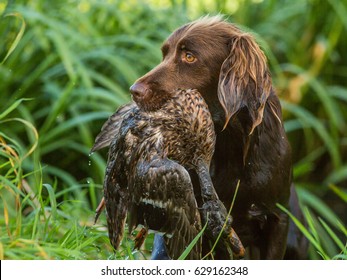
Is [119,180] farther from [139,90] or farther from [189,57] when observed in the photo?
[189,57]

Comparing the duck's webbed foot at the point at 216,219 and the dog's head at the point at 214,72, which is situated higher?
the dog's head at the point at 214,72

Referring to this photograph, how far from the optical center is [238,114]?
131 inches

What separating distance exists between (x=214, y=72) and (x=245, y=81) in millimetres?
163

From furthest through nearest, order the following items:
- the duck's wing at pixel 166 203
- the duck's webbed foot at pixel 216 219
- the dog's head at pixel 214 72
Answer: the dog's head at pixel 214 72
the duck's webbed foot at pixel 216 219
the duck's wing at pixel 166 203

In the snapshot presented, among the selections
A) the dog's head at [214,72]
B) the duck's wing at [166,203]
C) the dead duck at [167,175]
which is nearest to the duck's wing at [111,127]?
the dog's head at [214,72]

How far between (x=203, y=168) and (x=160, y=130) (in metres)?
0.22

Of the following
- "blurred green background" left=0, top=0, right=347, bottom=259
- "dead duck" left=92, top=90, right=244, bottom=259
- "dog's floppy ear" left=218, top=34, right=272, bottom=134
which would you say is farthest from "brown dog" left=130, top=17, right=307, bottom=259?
"blurred green background" left=0, top=0, right=347, bottom=259

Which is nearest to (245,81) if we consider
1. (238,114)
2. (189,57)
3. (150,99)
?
(238,114)

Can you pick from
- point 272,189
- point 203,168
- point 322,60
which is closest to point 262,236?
point 272,189

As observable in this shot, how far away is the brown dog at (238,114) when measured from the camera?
10.5ft

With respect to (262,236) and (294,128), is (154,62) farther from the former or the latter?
(262,236)

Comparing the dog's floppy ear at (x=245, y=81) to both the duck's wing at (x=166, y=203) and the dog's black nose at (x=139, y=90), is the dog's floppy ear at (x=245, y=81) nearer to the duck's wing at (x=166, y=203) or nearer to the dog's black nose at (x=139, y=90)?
the dog's black nose at (x=139, y=90)

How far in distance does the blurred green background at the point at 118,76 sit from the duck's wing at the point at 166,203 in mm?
1305

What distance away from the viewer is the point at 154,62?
552 centimetres
